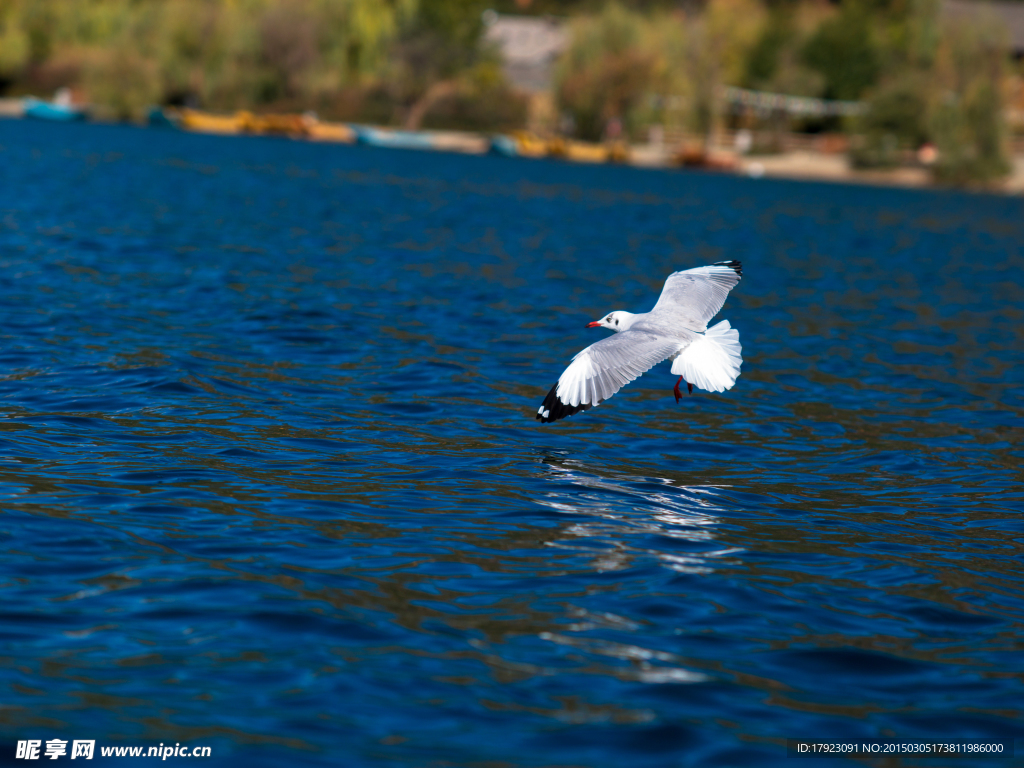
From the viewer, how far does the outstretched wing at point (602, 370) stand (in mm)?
9477

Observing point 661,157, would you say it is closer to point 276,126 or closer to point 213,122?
point 276,126

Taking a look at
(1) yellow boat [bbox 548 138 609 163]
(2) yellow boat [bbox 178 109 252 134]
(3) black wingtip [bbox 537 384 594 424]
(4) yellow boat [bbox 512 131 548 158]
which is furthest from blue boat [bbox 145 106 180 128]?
(3) black wingtip [bbox 537 384 594 424]

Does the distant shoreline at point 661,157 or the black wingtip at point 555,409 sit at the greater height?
the distant shoreline at point 661,157

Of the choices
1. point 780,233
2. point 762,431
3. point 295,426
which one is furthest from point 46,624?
point 780,233

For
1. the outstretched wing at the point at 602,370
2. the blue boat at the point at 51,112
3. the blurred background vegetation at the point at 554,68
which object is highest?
the blurred background vegetation at the point at 554,68

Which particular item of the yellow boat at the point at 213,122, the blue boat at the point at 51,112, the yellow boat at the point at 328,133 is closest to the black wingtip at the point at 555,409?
the yellow boat at the point at 213,122

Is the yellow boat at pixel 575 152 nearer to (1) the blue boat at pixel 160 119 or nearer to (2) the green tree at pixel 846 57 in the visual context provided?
(2) the green tree at pixel 846 57

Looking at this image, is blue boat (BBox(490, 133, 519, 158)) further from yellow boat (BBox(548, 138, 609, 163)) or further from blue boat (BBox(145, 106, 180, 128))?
blue boat (BBox(145, 106, 180, 128))

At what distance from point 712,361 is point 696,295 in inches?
52.2

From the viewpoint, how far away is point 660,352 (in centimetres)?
1006

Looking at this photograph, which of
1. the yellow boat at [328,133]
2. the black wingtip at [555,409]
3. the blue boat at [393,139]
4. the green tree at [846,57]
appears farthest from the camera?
the green tree at [846,57]

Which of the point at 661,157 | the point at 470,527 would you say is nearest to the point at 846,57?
the point at 661,157

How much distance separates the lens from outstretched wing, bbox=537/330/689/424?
9.48m

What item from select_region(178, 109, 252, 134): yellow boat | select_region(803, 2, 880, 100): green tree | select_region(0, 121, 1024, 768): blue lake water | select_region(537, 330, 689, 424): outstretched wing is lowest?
select_region(0, 121, 1024, 768): blue lake water
